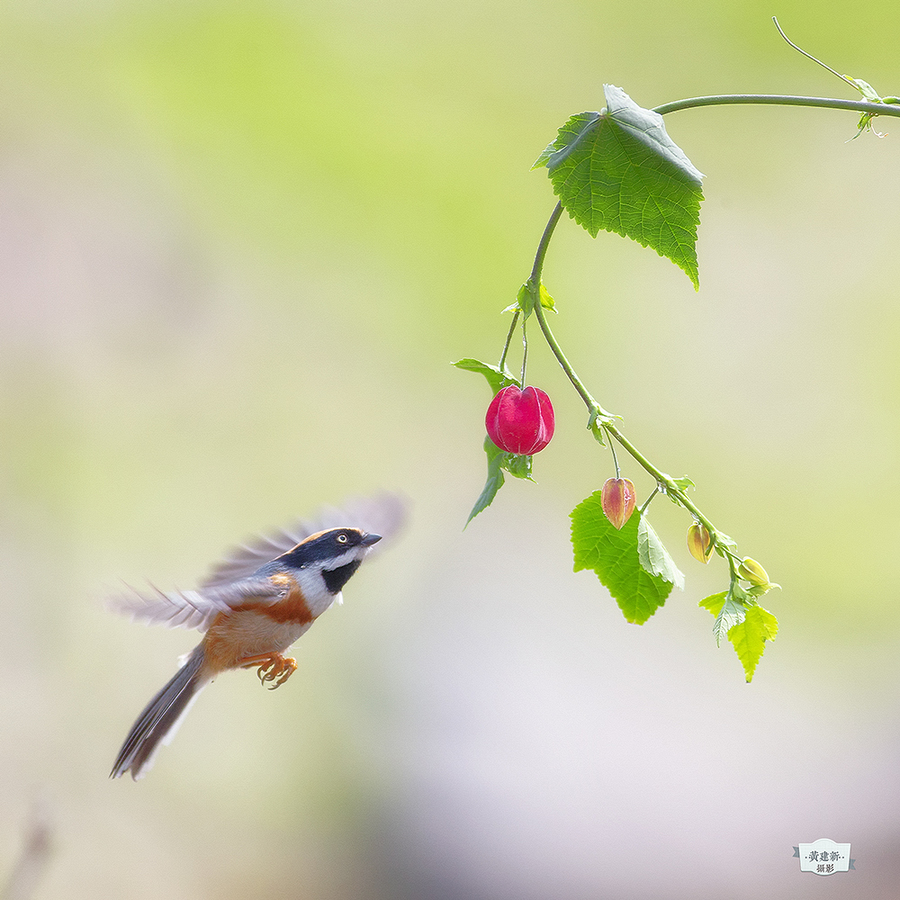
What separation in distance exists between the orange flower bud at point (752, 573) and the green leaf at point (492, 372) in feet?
0.62

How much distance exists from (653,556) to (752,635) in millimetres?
81

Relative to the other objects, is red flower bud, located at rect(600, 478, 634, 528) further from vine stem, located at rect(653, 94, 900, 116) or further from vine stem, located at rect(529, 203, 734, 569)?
vine stem, located at rect(653, 94, 900, 116)

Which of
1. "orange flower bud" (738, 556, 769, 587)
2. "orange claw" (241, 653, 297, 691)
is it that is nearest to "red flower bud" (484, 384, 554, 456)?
"orange flower bud" (738, 556, 769, 587)

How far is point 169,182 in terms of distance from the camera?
1941 mm

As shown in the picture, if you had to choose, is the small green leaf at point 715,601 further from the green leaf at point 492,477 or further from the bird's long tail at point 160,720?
the bird's long tail at point 160,720

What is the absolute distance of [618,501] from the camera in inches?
22.3

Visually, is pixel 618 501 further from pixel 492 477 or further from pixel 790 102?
pixel 790 102

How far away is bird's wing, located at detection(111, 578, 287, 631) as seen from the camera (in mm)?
586

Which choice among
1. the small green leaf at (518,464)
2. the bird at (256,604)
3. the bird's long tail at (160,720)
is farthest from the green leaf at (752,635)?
the bird's long tail at (160,720)

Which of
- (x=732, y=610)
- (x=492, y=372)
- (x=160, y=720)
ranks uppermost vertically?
(x=492, y=372)

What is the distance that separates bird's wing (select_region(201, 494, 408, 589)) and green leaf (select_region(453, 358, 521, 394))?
0.18 meters

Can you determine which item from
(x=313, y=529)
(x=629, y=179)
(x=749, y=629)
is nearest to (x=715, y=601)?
(x=749, y=629)

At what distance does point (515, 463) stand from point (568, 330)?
55.5 inches

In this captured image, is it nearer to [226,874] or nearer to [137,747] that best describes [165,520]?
[226,874]
